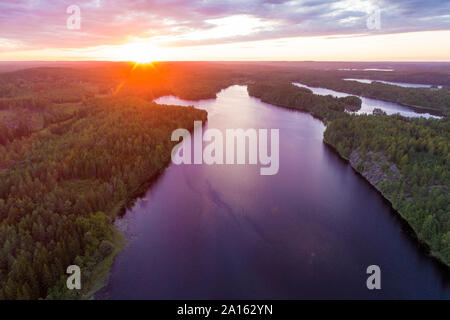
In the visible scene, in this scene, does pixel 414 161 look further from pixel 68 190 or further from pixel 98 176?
pixel 68 190

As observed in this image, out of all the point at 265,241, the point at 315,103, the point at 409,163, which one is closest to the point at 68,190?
the point at 265,241

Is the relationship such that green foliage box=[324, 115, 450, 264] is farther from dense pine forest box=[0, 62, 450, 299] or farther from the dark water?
the dark water

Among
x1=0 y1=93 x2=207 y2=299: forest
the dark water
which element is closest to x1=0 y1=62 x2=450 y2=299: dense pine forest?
x1=0 y1=93 x2=207 y2=299: forest

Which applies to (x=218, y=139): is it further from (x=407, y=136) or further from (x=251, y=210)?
(x=407, y=136)

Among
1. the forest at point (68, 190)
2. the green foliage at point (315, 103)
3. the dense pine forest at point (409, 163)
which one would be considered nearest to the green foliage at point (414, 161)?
the dense pine forest at point (409, 163)

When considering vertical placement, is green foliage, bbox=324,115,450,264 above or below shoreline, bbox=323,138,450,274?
above

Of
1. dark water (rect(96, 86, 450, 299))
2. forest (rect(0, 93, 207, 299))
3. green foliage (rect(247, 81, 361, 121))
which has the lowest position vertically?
dark water (rect(96, 86, 450, 299))

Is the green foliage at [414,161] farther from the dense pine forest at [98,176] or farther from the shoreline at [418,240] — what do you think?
the shoreline at [418,240]
